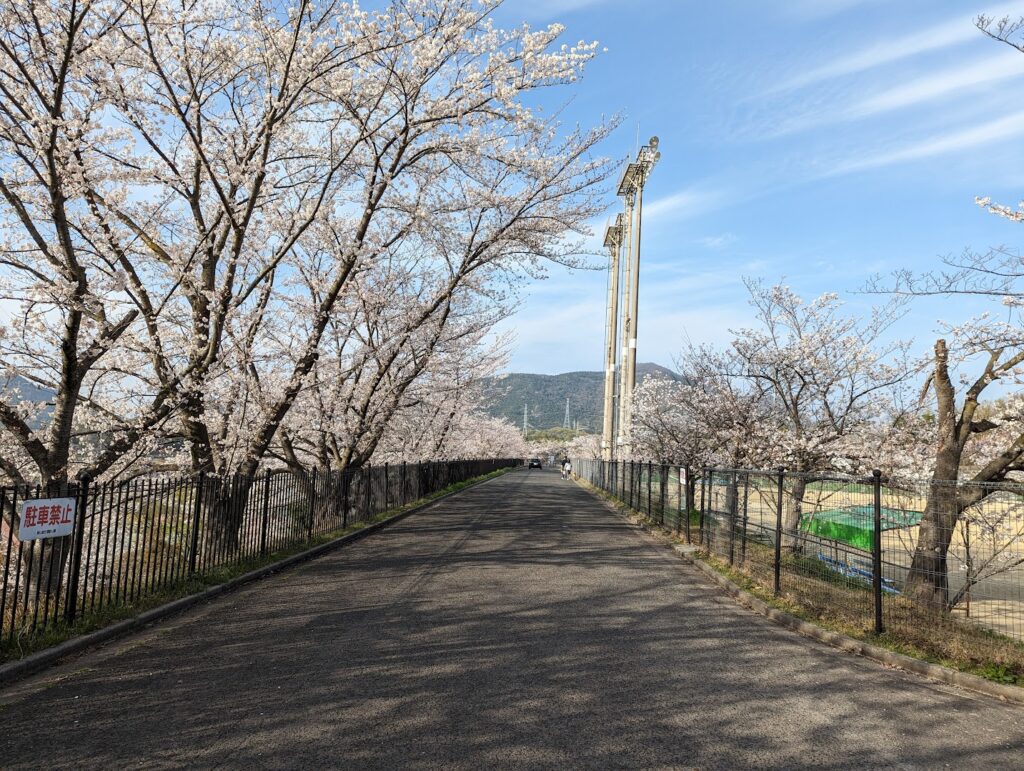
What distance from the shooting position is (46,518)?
646cm

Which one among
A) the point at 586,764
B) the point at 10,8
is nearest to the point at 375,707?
the point at 586,764

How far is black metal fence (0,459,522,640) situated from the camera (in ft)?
22.6

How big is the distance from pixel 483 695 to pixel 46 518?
4.50m

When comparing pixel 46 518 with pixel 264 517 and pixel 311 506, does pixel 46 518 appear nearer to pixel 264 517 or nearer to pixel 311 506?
pixel 264 517

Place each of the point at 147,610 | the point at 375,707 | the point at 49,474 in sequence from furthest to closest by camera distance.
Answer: the point at 49,474
the point at 147,610
the point at 375,707

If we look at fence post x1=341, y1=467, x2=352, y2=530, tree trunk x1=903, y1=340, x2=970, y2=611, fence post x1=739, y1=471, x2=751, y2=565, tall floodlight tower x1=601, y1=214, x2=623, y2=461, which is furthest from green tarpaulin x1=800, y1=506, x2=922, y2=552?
tall floodlight tower x1=601, y1=214, x2=623, y2=461

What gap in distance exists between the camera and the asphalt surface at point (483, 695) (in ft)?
13.9

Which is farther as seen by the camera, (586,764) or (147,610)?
(147,610)

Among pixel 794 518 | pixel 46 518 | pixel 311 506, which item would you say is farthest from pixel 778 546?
pixel 311 506

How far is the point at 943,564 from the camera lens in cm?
855

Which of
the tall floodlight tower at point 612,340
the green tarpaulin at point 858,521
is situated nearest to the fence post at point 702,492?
the green tarpaulin at point 858,521

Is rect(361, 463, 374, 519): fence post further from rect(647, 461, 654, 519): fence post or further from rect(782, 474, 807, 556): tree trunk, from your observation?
rect(782, 474, 807, 556): tree trunk

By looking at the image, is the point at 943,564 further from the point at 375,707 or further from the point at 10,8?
the point at 10,8

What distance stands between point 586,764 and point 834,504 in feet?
24.9
